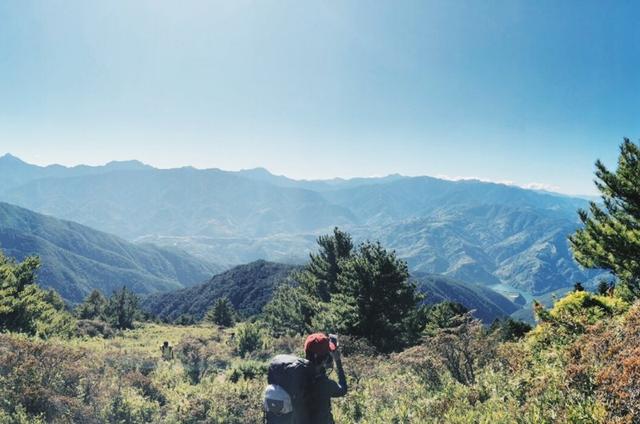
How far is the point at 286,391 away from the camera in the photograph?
4.62 metres

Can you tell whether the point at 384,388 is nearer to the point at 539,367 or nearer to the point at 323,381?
the point at 539,367

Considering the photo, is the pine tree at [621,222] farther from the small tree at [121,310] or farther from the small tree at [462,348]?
the small tree at [121,310]

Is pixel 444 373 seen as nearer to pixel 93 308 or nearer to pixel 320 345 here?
pixel 320 345

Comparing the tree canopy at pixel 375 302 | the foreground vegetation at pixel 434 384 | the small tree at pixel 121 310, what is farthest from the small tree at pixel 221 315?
the foreground vegetation at pixel 434 384

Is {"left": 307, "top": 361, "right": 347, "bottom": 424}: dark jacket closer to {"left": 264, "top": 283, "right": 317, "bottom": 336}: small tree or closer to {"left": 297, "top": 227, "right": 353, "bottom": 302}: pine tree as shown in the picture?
{"left": 264, "top": 283, "right": 317, "bottom": 336}: small tree

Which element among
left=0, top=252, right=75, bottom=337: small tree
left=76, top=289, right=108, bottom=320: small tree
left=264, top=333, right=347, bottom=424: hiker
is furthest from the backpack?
left=76, top=289, right=108, bottom=320: small tree

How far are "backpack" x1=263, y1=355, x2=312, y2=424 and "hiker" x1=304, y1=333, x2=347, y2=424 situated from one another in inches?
4.8

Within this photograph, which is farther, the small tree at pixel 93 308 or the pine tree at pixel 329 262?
the small tree at pixel 93 308

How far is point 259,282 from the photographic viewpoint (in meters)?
156

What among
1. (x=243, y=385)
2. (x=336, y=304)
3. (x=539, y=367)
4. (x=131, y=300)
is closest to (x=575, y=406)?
(x=539, y=367)

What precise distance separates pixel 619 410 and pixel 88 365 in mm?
11733

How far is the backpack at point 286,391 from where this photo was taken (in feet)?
14.9

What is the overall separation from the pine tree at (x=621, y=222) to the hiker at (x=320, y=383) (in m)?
14.5

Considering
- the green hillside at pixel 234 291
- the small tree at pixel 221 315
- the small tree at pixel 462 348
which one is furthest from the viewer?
the green hillside at pixel 234 291
